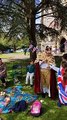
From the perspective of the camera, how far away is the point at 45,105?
11.9 metres

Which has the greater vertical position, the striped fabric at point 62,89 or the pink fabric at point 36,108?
the striped fabric at point 62,89

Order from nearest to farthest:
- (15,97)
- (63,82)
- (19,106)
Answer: (19,106) → (63,82) → (15,97)

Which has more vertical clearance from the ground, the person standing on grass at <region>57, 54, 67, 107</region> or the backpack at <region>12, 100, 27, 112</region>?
the person standing on grass at <region>57, 54, 67, 107</region>

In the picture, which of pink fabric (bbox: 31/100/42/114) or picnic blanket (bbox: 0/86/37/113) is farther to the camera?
picnic blanket (bbox: 0/86/37/113)

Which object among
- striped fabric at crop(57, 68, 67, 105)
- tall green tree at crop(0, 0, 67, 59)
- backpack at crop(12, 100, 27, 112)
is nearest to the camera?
backpack at crop(12, 100, 27, 112)

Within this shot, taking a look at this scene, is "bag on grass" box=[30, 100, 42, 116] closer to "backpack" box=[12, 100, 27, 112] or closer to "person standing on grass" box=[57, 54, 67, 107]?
"backpack" box=[12, 100, 27, 112]

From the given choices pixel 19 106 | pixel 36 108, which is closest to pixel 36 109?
pixel 36 108

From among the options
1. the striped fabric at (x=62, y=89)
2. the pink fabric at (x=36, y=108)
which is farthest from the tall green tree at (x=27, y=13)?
the pink fabric at (x=36, y=108)

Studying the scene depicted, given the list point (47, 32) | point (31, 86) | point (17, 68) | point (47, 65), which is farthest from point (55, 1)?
point (47, 65)

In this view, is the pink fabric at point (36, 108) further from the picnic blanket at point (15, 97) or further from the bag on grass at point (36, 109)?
the picnic blanket at point (15, 97)

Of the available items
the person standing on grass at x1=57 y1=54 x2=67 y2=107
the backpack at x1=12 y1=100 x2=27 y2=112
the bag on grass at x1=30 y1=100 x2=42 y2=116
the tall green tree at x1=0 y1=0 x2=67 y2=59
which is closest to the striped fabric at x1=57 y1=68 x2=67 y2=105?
the person standing on grass at x1=57 y1=54 x2=67 y2=107

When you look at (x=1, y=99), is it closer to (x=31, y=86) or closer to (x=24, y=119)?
(x=24, y=119)

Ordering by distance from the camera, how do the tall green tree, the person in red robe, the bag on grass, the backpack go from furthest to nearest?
1. the tall green tree
2. the person in red robe
3. the backpack
4. the bag on grass

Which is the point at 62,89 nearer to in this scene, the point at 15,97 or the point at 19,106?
the point at 19,106
